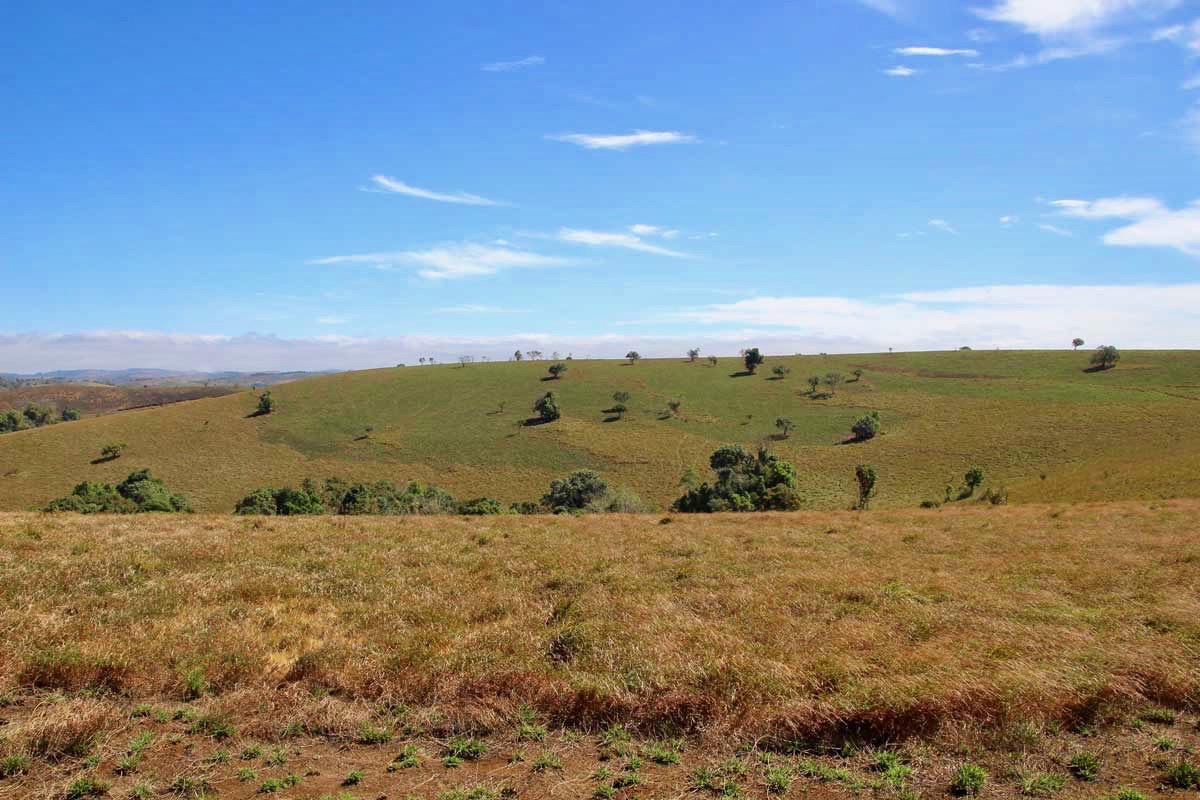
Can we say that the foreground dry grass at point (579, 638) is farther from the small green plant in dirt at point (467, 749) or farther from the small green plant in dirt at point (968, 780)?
the small green plant in dirt at point (968, 780)

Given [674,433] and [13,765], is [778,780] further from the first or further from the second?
[674,433]

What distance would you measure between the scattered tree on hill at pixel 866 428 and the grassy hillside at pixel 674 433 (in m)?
2.58

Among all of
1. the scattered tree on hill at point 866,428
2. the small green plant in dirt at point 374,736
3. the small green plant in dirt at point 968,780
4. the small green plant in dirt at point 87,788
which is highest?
the small green plant in dirt at point 87,788

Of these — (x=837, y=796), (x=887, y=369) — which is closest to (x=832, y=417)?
(x=887, y=369)

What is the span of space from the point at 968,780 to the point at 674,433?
308ft

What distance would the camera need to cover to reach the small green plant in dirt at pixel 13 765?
5.99 metres

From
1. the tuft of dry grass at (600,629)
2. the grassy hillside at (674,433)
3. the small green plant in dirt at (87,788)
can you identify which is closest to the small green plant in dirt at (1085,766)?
the tuft of dry grass at (600,629)

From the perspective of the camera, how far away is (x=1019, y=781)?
611 centimetres

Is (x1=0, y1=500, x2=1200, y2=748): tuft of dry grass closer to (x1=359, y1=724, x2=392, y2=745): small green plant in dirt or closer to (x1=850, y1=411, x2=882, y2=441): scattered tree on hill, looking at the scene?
(x1=359, y1=724, x2=392, y2=745): small green plant in dirt

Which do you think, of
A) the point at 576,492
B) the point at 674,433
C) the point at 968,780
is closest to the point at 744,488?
the point at 576,492

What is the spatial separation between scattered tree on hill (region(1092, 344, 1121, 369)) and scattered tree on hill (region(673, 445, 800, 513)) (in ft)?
309

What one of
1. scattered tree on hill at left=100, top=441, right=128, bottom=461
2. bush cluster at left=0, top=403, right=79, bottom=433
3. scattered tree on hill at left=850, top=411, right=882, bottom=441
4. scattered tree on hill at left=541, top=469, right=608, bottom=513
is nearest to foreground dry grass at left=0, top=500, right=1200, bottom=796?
scattered tree on hill at left=541, top=469, right=608, bottom=513

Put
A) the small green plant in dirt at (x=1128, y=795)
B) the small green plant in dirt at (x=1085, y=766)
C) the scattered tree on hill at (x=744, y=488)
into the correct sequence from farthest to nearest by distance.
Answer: the scattered tree on hill at (x=744, y=488)
the small green plant in dirt at (x=1085, y=766)
the small green plant in dirt at (x=1128, y=795)

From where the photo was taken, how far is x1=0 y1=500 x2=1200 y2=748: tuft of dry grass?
753 centimetres
